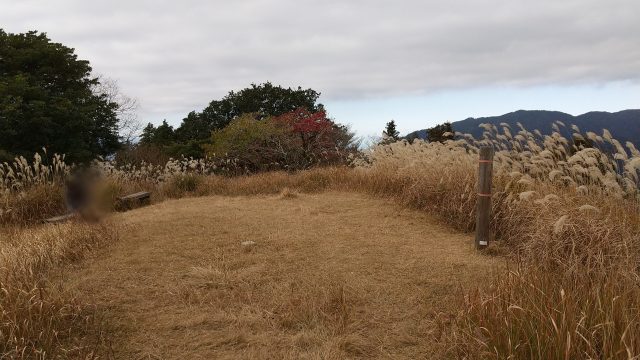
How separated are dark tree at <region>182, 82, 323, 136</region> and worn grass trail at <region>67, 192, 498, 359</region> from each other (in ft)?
57.2

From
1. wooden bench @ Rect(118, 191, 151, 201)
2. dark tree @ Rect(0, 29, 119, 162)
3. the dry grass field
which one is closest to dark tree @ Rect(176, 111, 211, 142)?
dark tree @ Rect(0, 29, 119, 162)

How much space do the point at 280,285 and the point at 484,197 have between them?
227 cm

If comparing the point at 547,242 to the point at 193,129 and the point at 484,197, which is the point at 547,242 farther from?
the point at 193,129

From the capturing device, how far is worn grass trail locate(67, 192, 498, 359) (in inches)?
115

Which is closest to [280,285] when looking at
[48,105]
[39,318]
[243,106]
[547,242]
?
[39,318]

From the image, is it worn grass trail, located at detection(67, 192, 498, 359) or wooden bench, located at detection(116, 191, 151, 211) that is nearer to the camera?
worn grass trail, located at detection(67, 192, 498, 359)

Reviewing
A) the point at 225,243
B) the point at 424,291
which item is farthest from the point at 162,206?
the point at 424,291

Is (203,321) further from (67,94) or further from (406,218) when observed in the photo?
(67,94)

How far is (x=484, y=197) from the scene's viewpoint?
4.80m

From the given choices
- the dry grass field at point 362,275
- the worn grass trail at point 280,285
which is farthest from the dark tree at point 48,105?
the worn grass trail at point 280,285

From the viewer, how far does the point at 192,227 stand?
575 centimetres

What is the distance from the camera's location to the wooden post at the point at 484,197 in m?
4.75

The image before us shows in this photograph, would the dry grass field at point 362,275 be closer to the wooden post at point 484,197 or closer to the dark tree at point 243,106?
the wooden post at point 484,197

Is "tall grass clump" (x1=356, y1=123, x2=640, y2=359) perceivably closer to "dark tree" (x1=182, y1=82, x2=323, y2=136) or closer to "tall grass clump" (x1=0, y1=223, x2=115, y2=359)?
"tall grass clump" (x1=0, y1=223, x2=115, y2=359)
